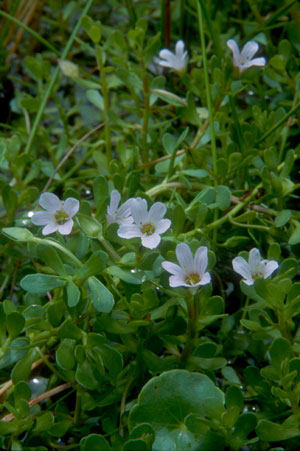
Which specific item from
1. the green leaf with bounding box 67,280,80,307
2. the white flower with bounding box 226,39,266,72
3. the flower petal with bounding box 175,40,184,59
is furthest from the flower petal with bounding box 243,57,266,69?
the green leaf with bounding box 67,280,80,307

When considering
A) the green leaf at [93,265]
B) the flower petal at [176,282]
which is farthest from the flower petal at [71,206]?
the flower petal at [176,282]

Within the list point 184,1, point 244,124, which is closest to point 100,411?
point 244,124

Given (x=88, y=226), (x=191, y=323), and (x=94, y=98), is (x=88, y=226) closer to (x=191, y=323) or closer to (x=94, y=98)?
(x=191, y=323)

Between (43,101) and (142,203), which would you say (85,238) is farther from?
(43,101)

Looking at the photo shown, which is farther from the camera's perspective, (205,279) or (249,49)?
(249,49)

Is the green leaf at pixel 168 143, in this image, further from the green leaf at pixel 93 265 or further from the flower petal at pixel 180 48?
the green leaf at pixel 93 265

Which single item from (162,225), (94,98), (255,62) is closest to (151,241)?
(162,225)

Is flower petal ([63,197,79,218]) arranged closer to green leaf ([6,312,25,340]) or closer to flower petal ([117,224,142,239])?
flower petal ([117,224,142,239])
